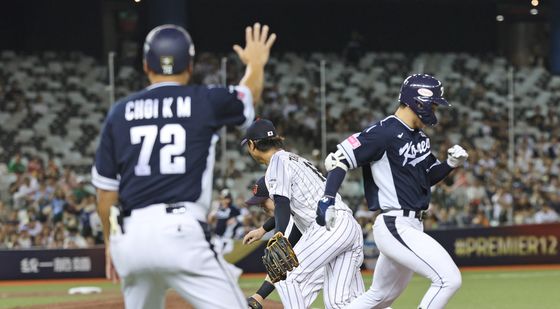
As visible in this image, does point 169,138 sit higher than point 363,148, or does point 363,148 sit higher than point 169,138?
point 169,138

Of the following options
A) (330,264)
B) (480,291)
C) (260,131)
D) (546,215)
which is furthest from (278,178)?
(546,215)

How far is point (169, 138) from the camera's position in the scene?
5.27 m

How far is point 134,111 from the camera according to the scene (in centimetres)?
533

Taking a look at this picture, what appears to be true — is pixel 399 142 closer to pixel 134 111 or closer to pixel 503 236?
pixel 134 111

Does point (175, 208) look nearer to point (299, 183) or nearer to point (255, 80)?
point (255, 80)

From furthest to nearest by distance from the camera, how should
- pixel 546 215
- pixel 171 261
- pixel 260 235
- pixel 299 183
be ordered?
pixel 546 215 < pixel 260 235 < pixel 299 183 < pixel 171 261

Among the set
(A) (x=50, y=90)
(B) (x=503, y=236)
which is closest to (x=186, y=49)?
(B) (x=503, y=236)

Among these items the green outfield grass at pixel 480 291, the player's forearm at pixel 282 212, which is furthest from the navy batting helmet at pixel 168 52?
the green outfield grass at pixel 480 291

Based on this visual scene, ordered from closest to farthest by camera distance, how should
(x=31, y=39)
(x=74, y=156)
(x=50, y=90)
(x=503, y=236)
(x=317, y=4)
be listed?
(x=503, y=236), (x=74, y=156), (x=50, y=90), (x=31, y=39), (x=317, y=4)

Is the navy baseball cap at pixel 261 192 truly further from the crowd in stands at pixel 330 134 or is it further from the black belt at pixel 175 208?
the crowd in stands at pixel 330 134

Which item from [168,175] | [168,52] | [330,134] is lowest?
[330,134]

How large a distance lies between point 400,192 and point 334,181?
53 cm

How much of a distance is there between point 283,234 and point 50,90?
1977 cm

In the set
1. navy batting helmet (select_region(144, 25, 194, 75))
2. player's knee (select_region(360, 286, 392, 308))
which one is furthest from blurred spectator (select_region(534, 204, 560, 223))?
navy batting helmet (select_region(144, 25, 194, 75))
